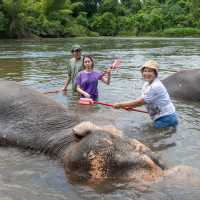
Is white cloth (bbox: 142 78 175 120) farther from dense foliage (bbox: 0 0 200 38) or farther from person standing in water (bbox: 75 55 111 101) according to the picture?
dense foliage (bbox: 0 0 200 38)

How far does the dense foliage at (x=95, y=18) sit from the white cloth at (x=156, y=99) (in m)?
42.2

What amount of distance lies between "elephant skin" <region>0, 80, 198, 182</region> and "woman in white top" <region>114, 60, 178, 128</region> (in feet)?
5.29

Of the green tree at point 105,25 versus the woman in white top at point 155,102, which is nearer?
the woman in white top at point 155,102

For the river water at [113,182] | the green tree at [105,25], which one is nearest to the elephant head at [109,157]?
the river water at [113,182]

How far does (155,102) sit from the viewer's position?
7.13 meters

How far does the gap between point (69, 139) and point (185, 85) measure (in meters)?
5.54

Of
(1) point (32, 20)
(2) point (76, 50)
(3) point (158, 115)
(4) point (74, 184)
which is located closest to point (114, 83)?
(2) point (76, 50)

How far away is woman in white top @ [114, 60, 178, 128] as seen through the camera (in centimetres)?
699

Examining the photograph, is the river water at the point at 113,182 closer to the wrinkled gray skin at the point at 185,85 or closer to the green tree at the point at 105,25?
the wrinkled gray skin at the point at 185,85

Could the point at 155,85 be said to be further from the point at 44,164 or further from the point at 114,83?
the point at 114,83

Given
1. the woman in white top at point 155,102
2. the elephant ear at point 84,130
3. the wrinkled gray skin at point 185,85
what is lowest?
the wrinkled gray skin at point 185,85

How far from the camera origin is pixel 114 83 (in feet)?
40.5

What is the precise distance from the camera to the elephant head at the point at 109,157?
4.21 meters

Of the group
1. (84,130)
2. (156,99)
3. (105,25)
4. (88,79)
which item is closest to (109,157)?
(84,130)
